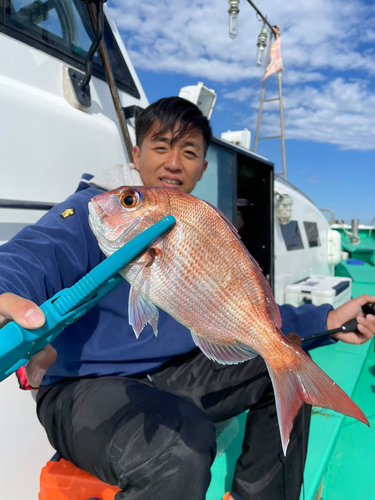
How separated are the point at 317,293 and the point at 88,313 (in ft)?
12.2

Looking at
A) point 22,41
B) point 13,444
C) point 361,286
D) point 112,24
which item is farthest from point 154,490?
point 361,286

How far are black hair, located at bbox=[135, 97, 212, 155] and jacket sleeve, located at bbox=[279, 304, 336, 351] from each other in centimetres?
109

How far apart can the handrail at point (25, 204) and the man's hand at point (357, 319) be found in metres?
1.60

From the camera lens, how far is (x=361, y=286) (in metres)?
7.36

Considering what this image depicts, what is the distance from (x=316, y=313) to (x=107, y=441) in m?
1.26

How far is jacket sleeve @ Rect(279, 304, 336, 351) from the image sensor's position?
1938 millimetres

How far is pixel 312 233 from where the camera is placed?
20.7 ft

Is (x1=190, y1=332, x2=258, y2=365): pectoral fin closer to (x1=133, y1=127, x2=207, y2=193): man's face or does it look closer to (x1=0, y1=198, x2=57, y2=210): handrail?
(x1=133, y1=127, x2=207, y2=193): man's face

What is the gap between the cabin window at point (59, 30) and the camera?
A: 1.95 meters

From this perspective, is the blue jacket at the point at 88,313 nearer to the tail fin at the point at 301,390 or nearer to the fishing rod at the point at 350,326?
the fishing rod at the point at 350,326

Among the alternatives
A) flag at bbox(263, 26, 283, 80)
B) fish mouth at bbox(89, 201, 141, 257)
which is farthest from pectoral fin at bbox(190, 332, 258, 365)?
flag at bbox(263, 26, 283, 80)

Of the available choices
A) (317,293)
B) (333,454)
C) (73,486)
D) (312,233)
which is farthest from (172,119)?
(312,233)

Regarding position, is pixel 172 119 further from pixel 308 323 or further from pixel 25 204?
pixel 308 323

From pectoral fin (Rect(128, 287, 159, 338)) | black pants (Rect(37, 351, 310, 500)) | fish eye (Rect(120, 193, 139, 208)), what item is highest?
fish eye (Rect(120, 193, 139, 208))
